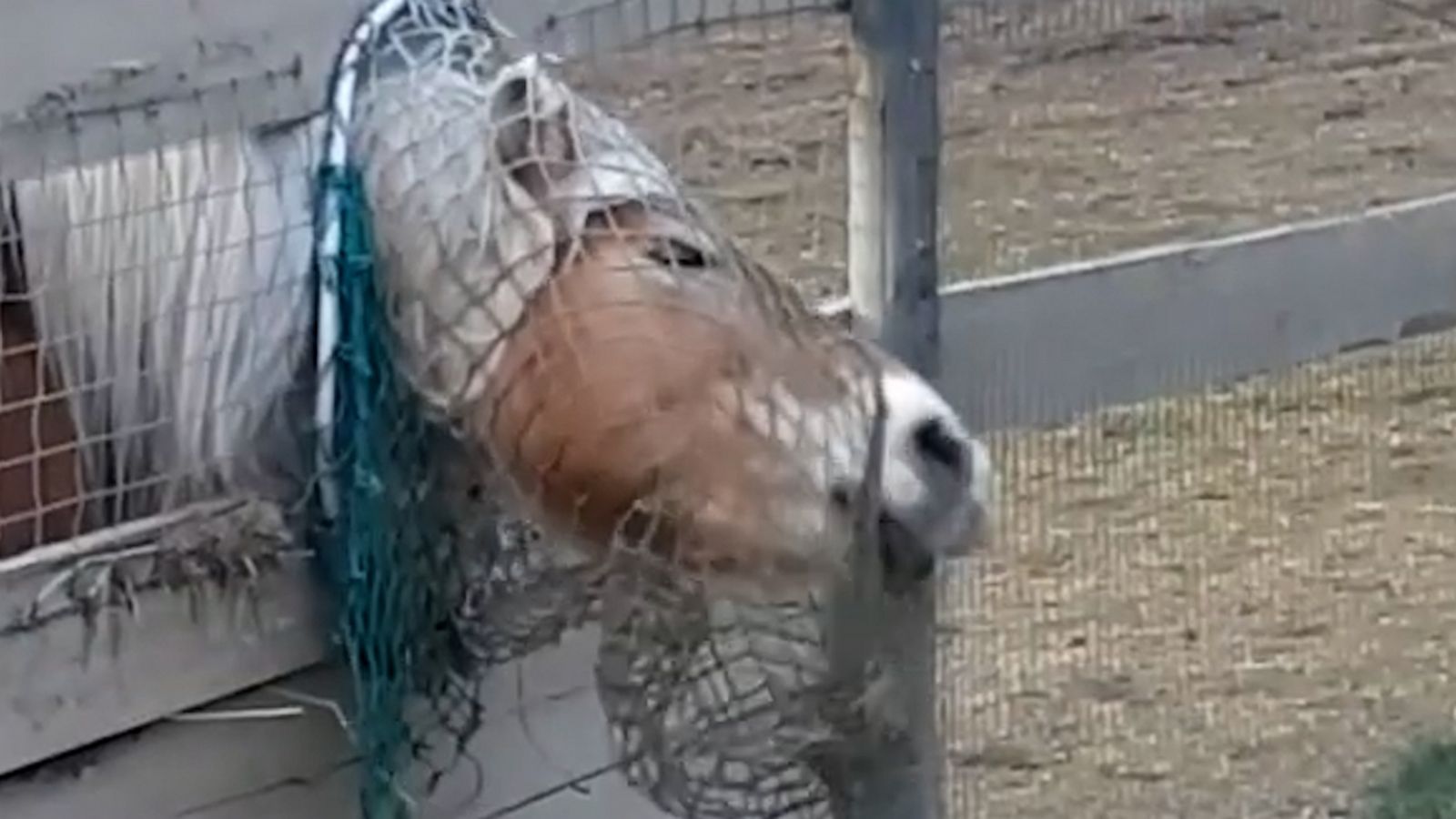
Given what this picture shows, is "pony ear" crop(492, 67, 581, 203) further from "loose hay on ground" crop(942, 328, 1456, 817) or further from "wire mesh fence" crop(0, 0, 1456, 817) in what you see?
"loose hay on ground" crop(942, 328, 1456, 817)

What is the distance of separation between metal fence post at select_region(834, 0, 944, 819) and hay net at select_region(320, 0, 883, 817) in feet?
0.22

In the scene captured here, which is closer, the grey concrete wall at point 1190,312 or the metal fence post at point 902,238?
the metal fence post at point 902,238

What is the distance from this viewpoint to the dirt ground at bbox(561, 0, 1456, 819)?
3.03m

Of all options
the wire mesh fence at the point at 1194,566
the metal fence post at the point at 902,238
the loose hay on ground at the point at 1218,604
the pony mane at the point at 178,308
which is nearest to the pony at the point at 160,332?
the pony mane at the point at 178,308

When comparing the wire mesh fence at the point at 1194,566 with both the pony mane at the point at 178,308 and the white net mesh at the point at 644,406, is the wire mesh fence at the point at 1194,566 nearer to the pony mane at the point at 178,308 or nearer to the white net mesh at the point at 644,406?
the white net mesh at the point at 644,406

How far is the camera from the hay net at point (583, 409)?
62.4 inches

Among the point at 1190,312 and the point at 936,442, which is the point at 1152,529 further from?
the point at 936,442

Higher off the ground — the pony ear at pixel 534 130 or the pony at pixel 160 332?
the pony ear at pixel 534 130

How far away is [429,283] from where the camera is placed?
162 cm

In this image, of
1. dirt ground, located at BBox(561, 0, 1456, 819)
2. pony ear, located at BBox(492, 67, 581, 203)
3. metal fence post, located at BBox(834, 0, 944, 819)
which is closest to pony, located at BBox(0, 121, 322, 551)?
pony ear, located at BBox(492, 67, 581, 203)

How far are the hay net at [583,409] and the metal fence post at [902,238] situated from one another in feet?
0.22

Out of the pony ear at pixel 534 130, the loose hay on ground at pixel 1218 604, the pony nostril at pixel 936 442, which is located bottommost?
the loose hay on ground at pixel 1218 604

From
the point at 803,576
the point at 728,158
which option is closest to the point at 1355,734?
the point at 728,158

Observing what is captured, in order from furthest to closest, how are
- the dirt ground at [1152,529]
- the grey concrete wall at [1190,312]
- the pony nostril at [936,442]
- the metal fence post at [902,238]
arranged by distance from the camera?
the dirt ground at [1152,529] < the grey concrete wall at [1190,312] < the metal fence post at [902,238] < the pony nostril at [936,442]
